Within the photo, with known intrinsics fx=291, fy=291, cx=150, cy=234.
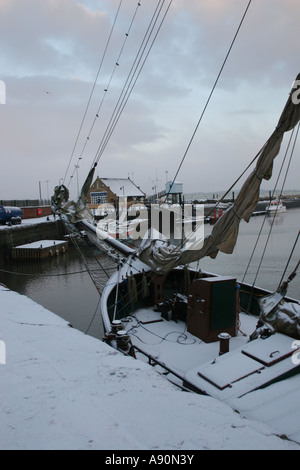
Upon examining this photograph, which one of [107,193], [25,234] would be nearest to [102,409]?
[25,234]

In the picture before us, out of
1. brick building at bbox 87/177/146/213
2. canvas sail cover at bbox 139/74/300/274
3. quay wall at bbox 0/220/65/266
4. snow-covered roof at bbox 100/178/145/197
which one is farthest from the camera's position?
snow-covered roof at bbox 100/178/145/197

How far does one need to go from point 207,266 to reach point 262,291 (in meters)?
17.3

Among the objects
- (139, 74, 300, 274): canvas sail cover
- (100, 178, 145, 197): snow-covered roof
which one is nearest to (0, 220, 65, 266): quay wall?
(139, 74, 300, 274): canvas sail cover

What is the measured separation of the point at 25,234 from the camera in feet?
105

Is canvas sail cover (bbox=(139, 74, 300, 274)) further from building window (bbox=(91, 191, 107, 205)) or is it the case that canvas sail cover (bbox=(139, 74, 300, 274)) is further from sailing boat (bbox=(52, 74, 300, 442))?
building window (bbox=(91, 191, 107, 205))

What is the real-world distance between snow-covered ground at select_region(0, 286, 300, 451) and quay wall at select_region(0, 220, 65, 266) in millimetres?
28466

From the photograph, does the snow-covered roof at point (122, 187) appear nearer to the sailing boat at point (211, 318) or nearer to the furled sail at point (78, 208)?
the furled sail at point (78, 208)

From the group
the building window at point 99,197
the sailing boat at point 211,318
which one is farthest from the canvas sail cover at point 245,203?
the building window at point 99,197

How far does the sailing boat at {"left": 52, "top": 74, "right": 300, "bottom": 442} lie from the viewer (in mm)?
3775

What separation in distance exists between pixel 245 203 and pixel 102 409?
4.01 m

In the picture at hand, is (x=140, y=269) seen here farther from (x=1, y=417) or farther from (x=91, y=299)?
(x=91, y=299)

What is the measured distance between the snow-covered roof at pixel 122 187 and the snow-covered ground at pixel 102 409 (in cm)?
6246

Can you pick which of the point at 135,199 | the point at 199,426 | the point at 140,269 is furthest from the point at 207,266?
the point at 135,199
